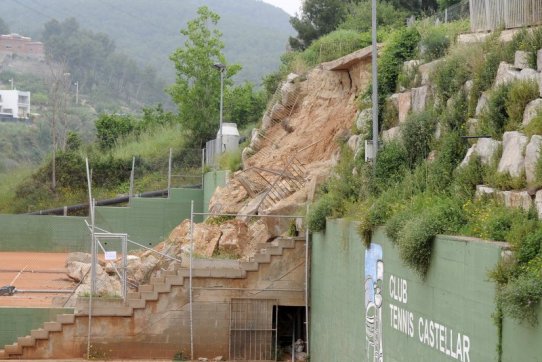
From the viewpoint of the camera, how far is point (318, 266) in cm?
2597

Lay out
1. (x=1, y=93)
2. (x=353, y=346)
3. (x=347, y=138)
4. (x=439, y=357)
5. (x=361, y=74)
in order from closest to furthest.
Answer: (x=439, y=357), (x=353, y=346), (x=347, y=138), (x=361, y=74), (x=1, y=93)

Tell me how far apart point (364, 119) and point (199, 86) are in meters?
32.6

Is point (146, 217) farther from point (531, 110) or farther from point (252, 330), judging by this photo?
point (531, 110)

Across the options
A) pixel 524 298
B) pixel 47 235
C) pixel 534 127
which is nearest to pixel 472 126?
pixel 534 127

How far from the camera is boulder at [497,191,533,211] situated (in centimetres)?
1394

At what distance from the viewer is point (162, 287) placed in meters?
27.6

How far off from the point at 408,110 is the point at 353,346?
4797 millimetres

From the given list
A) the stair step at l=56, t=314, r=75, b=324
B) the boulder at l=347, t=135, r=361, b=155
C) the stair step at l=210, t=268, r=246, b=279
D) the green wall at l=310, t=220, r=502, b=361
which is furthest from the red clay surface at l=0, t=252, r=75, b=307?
the boulder at l=347, t=135, r=361, b=155

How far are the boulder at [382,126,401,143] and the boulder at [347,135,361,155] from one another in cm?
221

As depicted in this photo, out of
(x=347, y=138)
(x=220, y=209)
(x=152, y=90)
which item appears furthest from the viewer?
(x=152, y=90)

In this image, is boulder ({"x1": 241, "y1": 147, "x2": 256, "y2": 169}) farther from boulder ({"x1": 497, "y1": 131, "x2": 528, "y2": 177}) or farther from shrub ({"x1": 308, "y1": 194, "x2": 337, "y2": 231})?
boulder ({"x1": 497, "y1": 131, "x2": 528, "y2": 177})

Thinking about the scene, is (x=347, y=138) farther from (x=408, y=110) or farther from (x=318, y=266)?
(x=408, y=110)

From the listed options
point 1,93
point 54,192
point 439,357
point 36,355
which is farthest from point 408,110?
point 1,93

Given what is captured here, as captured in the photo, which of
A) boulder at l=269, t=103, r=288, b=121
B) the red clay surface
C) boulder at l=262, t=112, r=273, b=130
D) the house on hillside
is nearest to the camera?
the red clay surface
